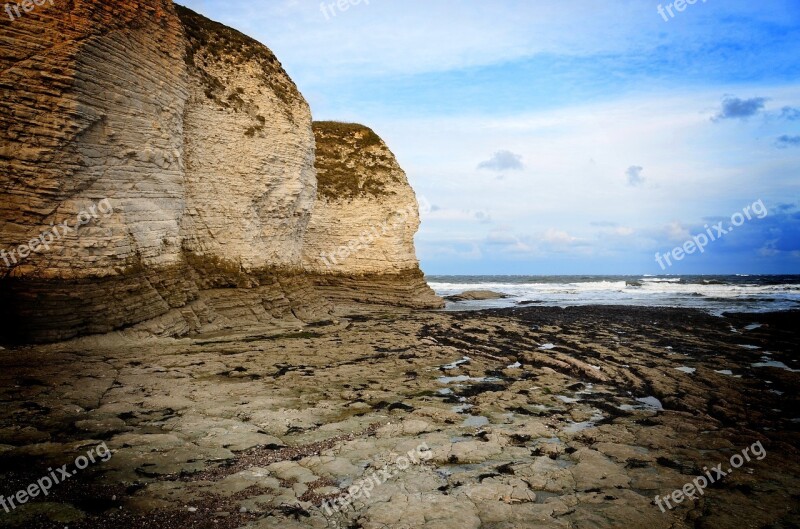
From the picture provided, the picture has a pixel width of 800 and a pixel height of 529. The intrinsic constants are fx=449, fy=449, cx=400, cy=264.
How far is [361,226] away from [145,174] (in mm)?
20562

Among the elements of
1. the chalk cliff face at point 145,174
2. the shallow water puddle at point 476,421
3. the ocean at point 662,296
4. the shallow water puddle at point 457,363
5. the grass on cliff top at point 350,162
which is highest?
the grass on cliff top at point 350,162

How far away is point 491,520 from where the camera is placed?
201 inches

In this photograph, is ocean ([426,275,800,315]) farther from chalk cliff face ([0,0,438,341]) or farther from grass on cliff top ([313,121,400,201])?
chalk cliff face ([0,0,438,341])

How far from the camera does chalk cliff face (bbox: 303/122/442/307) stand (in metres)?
32.9

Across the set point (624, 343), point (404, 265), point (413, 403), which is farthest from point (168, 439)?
point (404, 265)

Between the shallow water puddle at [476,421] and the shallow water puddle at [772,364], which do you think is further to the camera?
the shallow water puddle at [772,364]

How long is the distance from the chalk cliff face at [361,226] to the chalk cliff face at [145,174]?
10.0 metres

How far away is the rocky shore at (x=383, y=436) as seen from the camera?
5176mm

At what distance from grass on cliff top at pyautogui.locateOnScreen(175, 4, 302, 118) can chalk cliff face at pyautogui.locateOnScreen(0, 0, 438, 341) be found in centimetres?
7

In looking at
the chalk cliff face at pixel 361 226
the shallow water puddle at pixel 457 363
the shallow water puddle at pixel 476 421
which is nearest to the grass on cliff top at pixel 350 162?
the chalk cliff face at pixel 361 226

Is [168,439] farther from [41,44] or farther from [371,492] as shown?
[41,44]

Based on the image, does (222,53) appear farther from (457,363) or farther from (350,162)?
(457,363)

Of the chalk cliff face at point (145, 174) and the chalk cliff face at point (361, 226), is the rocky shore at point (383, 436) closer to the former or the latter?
the chalk cliff face at point (145, 174)

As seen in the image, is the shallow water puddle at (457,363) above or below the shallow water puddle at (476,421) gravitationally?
above
